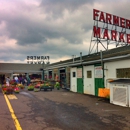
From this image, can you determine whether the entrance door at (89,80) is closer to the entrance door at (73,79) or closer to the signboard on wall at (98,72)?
the signboard on wall at (98,72)

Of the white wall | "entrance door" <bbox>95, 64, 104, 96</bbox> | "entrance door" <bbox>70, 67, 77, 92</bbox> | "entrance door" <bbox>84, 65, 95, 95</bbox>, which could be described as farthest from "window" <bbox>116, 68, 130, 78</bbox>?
"entrance door" <bbox>70, 67, 77, 92</bbox>

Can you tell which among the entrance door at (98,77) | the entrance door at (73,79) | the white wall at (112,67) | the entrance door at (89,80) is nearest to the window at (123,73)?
the white wall at (112,67)

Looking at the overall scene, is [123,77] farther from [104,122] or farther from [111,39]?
[111,39]

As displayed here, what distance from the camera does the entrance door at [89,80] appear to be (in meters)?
15.8

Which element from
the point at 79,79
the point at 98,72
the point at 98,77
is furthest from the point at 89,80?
the point at 79,79

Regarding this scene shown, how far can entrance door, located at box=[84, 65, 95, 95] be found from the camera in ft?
51.9

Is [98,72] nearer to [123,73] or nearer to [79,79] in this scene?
[123,73]

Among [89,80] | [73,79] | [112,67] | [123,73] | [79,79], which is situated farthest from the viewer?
[73,79]

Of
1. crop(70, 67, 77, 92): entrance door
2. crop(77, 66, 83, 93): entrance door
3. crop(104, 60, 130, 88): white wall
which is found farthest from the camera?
crop(70, 67, 77, 92): entrance door

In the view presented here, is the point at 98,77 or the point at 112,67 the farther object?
the point at 98,77

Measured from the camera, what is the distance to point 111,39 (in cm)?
2409

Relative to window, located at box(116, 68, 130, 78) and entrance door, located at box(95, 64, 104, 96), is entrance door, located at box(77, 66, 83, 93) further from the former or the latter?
window, located at box(116, 68, 130, 78)

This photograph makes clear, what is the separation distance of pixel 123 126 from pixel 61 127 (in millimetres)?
2163

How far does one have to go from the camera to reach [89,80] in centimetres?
1628
